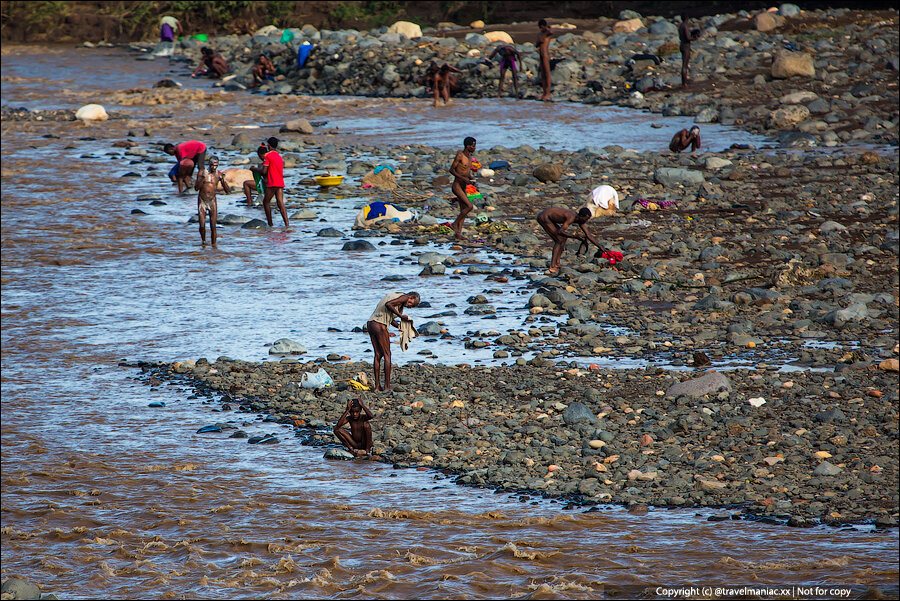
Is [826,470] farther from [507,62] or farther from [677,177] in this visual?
[507,62]

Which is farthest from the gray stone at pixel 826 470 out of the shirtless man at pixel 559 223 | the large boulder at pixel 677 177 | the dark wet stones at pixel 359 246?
the large boulder at pixel 677 177

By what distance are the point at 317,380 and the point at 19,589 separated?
391 cm

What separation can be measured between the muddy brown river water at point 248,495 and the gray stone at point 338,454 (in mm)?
75

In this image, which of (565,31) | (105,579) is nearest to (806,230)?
(105,579)

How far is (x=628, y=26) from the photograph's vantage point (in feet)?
104

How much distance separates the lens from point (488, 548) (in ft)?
21.6

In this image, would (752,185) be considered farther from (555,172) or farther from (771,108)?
(771,108)

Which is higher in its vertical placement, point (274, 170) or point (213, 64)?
point (213, 64)

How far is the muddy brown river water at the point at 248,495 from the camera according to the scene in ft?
20.4

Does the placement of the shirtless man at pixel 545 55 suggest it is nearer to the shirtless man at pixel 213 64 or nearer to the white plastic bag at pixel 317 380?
the shirtless man at pixel 213 64

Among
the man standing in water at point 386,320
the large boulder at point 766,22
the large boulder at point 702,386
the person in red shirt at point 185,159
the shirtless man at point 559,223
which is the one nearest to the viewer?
the large boulder at point 702,386

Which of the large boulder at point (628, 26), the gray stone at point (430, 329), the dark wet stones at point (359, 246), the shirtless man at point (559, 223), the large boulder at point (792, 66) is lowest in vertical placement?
the gray stone at point (430, 329)

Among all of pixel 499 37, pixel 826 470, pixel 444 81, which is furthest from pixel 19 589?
pixel 499 37

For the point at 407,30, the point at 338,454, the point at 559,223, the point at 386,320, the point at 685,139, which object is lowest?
the point at 338,454
